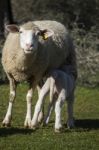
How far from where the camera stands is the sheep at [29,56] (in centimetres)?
1188

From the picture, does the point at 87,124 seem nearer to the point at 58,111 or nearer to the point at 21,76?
the point at 21,76

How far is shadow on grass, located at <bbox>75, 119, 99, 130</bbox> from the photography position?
1280 cm

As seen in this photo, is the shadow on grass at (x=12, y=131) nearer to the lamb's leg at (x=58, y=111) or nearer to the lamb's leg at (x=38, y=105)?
the lamb's leg at (x=38, y=105)

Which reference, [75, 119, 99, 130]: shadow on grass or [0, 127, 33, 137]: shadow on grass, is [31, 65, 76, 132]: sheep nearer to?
[0, 127, 33, 137]: shadow on grass

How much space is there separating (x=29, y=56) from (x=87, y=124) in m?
2.32

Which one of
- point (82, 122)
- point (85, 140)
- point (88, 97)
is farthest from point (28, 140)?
point (88, 97)

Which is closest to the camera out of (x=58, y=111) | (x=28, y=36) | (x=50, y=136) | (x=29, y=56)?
(x=50, y=136)

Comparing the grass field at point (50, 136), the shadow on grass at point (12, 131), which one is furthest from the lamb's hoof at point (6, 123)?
the shadow on grass at point (12, 131)

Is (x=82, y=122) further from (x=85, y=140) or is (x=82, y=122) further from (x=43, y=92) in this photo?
(x=85, y=140)

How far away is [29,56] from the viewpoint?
1212 centimetres

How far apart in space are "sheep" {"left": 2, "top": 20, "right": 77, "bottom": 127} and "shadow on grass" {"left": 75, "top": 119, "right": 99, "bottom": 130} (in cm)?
121

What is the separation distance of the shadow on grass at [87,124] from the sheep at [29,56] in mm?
1206

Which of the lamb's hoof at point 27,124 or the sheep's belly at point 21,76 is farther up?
the sheep's belly at point 21,76

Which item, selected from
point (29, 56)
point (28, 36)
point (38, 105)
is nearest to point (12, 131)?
point (38, 105)
